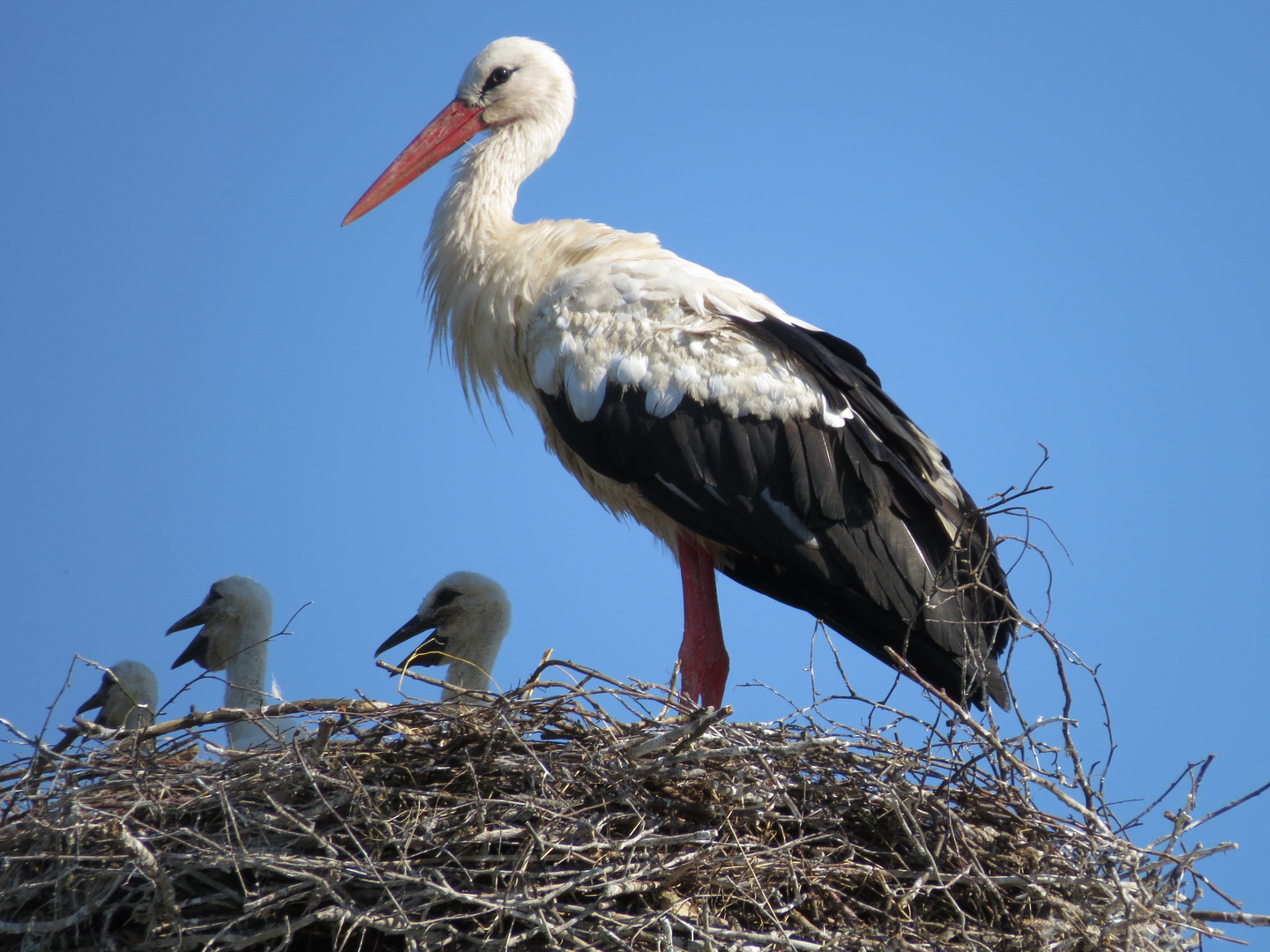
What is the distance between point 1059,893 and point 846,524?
141cm

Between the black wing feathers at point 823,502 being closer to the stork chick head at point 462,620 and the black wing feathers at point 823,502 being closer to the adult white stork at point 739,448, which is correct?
the adult white stork at point 739,448

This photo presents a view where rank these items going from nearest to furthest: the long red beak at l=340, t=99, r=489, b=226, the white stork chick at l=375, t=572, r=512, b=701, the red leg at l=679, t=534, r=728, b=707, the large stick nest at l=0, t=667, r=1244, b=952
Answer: the large stick nest at l=0, t=667, r=1244, b=952, the red leg at l=679, t=534, r=728, b=707, the white stork chick at l=375, t=572, r=512, b=701, the long red beak at l=340, t=99, r=489, b=226

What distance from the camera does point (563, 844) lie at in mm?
2920

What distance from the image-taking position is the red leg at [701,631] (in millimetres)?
4648

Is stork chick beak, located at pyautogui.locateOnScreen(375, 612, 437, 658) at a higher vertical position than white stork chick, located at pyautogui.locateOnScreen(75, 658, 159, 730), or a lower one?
higher

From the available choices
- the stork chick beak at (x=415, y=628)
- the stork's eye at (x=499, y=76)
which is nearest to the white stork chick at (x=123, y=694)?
the stork chick beak at (x=415, y=628)

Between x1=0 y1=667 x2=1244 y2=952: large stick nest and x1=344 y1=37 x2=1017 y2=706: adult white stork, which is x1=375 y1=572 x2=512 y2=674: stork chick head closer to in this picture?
x1=344 y1=37 x2=1017 y2=706: adult white stork

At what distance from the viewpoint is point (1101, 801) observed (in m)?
3.23

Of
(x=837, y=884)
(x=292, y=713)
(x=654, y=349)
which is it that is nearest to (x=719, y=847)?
(x=837, y=884)

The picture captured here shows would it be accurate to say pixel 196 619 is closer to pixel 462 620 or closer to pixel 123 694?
pixel 123 694

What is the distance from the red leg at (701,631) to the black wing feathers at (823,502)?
28 cm

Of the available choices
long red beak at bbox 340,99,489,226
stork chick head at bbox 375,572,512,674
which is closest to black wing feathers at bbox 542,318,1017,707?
stork chick head at bbox 375,572,512,674

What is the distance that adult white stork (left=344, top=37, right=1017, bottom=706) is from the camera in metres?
4.27

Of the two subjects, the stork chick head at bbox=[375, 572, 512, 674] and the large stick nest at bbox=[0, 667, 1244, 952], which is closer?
the large stick nest at bbox=[0, 667, 1244, 952]
